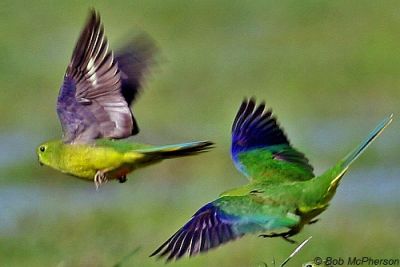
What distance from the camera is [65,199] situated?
596 inches

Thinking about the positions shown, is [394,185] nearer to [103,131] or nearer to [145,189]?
[145,189]

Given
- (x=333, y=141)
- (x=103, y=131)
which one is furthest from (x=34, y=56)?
(x=103, y=131)

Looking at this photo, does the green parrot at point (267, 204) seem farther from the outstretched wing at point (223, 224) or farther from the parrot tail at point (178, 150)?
the parrot tail at point (178, 150)

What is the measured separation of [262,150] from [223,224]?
4.11ft

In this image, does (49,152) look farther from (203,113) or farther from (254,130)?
(203,113)

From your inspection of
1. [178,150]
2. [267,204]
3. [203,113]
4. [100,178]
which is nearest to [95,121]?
[100,178]

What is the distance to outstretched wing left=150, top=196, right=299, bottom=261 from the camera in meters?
8.54

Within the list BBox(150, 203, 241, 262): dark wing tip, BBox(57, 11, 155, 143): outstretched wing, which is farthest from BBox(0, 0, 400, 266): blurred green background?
BBox(57, 11, 155, 143): outstretched wing

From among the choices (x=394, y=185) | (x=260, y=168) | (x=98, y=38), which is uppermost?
(x=98, y=38)

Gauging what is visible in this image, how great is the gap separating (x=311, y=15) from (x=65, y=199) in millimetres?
8497

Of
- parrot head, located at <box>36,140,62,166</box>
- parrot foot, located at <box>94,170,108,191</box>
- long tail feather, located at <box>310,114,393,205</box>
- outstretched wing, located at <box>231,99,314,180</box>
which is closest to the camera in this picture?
long tail feather, located at <box>310,114,393,205</box>

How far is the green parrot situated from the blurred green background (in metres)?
0.57

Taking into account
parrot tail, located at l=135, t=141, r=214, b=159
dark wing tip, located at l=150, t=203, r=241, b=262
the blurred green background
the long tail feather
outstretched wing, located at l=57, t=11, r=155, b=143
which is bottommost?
the blurred green background

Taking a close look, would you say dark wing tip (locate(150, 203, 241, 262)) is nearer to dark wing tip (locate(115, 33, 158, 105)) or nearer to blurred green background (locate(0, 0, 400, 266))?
blurred green background (locate(0, 0, 400, 266))
